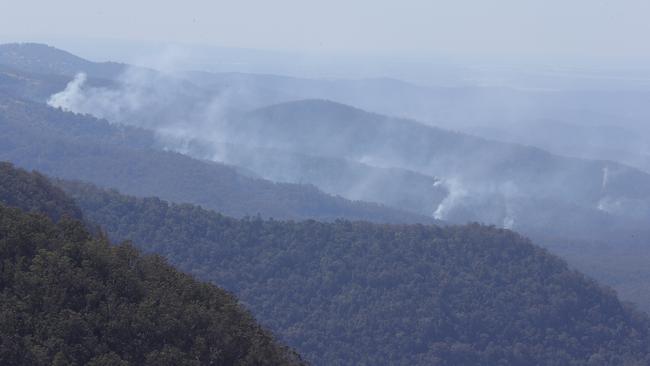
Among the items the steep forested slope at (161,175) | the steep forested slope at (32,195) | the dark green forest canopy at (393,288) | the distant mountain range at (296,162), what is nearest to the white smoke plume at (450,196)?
the distant mountain range at (296,162)

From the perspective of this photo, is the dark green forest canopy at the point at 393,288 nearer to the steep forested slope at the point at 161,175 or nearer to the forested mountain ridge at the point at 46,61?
the steep forested slope at the point at 161,175

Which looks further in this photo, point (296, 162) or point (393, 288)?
point (296, 162)

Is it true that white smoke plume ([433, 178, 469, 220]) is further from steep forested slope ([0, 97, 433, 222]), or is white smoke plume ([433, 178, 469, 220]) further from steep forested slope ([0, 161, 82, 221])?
steep forested slope ([0, 161, 82, 221])

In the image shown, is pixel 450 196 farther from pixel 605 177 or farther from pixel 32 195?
pixel 32 195

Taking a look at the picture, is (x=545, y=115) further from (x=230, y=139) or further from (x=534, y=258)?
(x=534, y=258)

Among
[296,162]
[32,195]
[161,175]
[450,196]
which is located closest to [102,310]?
[32,195]

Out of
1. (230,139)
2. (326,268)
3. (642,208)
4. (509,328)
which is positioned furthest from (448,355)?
(230,139)
